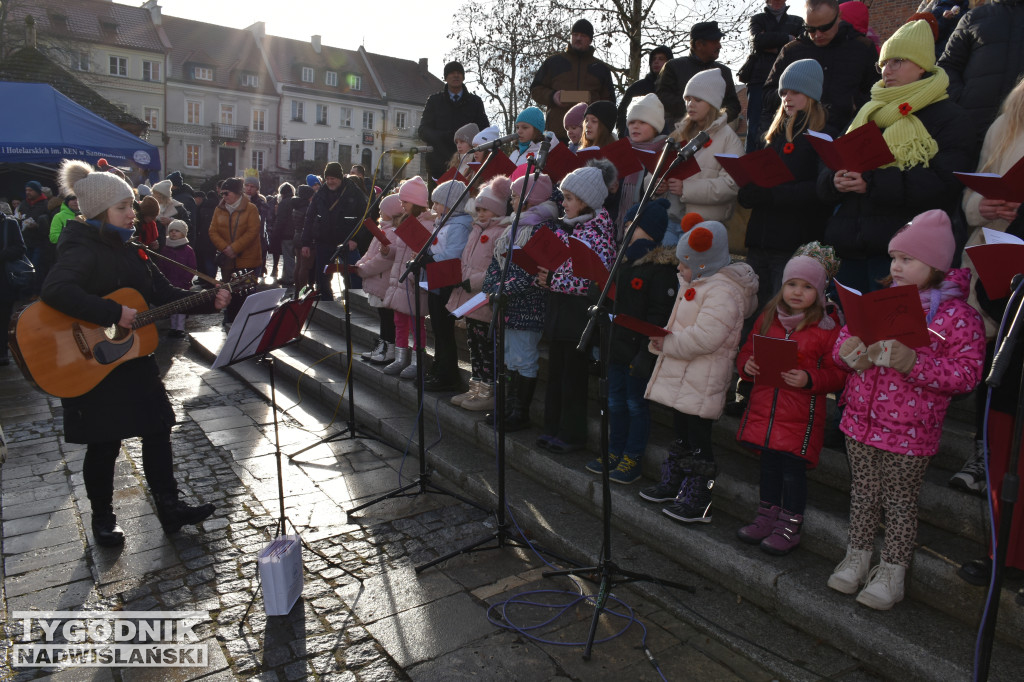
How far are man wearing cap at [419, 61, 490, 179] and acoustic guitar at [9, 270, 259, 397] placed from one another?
544 cm

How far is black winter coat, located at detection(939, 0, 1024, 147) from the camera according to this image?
403 centimetres

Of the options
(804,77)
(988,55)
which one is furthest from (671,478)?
(988,55)

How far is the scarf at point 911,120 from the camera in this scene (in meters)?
3.64

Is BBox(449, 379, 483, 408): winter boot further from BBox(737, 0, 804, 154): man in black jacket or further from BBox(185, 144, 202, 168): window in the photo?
BBox(185, 144, 202, 168): window

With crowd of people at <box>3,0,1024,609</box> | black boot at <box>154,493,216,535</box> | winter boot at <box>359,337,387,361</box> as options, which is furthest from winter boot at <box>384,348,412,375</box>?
black boot at <box>154,493,216,535</box>

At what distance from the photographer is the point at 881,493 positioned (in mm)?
3137

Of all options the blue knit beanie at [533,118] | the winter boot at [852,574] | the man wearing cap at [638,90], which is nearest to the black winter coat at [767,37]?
the man wearing cap at [638,90]

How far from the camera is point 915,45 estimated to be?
358cm

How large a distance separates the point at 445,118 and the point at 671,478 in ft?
21.0

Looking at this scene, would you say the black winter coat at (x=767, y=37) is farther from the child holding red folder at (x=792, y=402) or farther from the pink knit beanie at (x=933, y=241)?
the pink knit beanie at (x=933, y=241)

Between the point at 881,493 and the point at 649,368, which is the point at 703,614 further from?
the point at 649,368

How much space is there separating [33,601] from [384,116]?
55.9m

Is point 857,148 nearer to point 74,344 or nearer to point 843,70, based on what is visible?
point 843,70

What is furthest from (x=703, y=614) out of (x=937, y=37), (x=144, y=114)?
(x=144, y=114)
